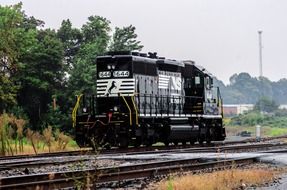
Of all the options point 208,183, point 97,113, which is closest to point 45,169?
point 208,183

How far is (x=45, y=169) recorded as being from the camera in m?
14.3

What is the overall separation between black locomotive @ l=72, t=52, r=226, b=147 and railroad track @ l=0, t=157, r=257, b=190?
27.3 feet

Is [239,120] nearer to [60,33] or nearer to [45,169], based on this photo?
[60,33]

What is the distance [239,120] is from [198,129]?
2189 inches

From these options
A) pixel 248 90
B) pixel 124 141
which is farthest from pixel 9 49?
pixel 248 90

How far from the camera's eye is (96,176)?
1021 cm

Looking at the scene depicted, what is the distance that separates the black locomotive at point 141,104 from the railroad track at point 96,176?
8326 millimetres

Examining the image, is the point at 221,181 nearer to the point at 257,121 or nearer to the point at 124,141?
the point at 124,141

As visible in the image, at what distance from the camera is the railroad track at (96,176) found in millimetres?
9914

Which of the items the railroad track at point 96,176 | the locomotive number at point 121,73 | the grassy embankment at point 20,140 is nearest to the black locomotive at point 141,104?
the locomotive number at point 121,73

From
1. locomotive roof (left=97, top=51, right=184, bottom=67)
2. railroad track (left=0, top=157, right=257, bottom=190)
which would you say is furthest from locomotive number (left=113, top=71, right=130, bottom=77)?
railroad track (left=0, top=157, right=257, bottom=190)

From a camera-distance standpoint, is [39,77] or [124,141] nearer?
[124,141]

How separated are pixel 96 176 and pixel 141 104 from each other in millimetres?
14209

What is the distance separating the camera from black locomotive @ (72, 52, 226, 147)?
23406 mm
